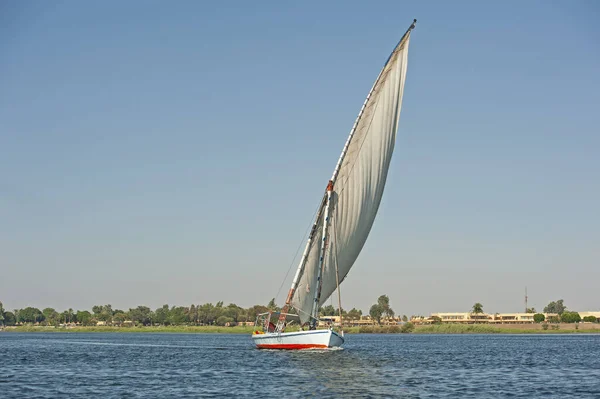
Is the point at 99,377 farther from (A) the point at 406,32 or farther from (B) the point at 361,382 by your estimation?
(A) the point at 406,32

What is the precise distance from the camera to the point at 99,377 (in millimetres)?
51156

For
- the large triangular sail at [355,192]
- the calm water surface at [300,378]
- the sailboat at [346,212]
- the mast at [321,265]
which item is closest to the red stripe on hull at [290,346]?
the sailboat at [346,212]

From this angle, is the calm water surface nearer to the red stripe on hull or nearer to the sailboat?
the red stripe on hull

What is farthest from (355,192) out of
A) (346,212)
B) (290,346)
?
(290,346)

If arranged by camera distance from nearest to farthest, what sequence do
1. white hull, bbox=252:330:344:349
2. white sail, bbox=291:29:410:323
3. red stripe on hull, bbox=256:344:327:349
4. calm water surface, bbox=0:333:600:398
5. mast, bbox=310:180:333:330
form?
calm water surface, bbox=0:333:600:398, white sail, bbox=291:29:410:323, white hull, bbox=252:330:344:349, red stripe on hull, bbox=256:344:327:349, mast, bbox=310:180:333:330

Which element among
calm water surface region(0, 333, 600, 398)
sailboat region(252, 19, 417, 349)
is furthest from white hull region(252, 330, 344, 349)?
calm water surface region(0, 333, 600, 398)

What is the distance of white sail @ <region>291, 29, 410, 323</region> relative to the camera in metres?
64.2

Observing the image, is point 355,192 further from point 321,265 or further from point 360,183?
point 321,265

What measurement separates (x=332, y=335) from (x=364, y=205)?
1105cm

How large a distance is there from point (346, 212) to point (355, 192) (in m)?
2.24

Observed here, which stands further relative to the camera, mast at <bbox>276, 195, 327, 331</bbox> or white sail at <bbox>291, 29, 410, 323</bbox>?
mast at <bbox>276, 195, 327, 331</bbox>

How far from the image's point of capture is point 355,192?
66938 millimetres

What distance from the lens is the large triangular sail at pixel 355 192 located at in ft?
211

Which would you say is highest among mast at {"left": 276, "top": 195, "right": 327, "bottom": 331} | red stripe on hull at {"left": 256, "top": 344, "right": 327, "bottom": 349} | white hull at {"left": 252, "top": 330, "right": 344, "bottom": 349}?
mast at {"left": 276, "top": 195, "right": 327, "bottom": 331}
